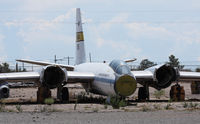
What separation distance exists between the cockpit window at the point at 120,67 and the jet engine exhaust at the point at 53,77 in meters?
2.67

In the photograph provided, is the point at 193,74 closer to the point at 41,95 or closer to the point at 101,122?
the point at 41,95

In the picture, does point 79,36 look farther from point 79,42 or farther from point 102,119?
point 102,119

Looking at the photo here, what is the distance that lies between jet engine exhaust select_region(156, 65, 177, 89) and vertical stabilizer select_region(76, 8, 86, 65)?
25.4 feet

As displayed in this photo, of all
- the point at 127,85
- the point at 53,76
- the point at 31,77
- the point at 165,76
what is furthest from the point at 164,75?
the point at 31,77

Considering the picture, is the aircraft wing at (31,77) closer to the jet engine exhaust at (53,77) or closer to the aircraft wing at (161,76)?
the jet engine exhaust at (53,77)

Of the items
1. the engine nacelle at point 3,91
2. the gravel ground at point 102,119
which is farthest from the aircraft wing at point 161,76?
the gravel ground at point 102,119

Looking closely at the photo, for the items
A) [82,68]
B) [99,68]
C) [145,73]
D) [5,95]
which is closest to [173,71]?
[145,73]

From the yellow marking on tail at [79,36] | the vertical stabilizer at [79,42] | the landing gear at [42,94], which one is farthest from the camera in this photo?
the yellow marking on tail at [79,36]

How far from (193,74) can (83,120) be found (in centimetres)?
1263

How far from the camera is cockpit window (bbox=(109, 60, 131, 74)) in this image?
59.5 feet

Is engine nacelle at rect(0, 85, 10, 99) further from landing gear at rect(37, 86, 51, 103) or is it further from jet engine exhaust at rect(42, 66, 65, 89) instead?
jet engine exhaust at rect(42, 66, 65, 89)

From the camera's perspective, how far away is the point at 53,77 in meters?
21.1

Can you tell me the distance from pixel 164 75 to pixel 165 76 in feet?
0.33

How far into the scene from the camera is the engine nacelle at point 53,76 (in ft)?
66.0
